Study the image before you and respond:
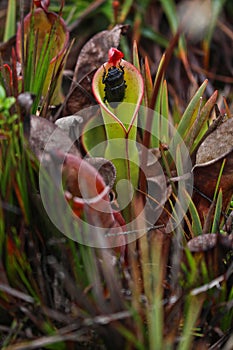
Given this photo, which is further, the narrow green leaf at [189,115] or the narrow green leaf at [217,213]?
the narrow green leaf at [189,115]

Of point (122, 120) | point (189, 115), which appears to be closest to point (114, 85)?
point (122, 120)

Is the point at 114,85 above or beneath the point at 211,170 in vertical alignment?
above

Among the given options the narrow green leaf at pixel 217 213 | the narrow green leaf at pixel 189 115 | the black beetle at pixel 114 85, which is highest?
the black beetle at pixel 114 85

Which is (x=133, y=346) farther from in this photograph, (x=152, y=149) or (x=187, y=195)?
(x=152, y=149)

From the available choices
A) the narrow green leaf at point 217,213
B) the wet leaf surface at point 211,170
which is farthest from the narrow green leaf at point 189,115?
the narrow green leaf at point 217,213

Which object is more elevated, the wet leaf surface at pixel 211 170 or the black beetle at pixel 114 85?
the black beetle at pixel 114 85

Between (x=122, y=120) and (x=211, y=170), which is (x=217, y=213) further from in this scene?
(x=122, y=120)

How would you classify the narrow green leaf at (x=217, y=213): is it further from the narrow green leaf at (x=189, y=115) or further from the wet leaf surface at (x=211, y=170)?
the narrow green leaf at (x=189, y=115)

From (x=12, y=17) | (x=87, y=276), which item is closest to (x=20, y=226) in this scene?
(x=87, y=276)
